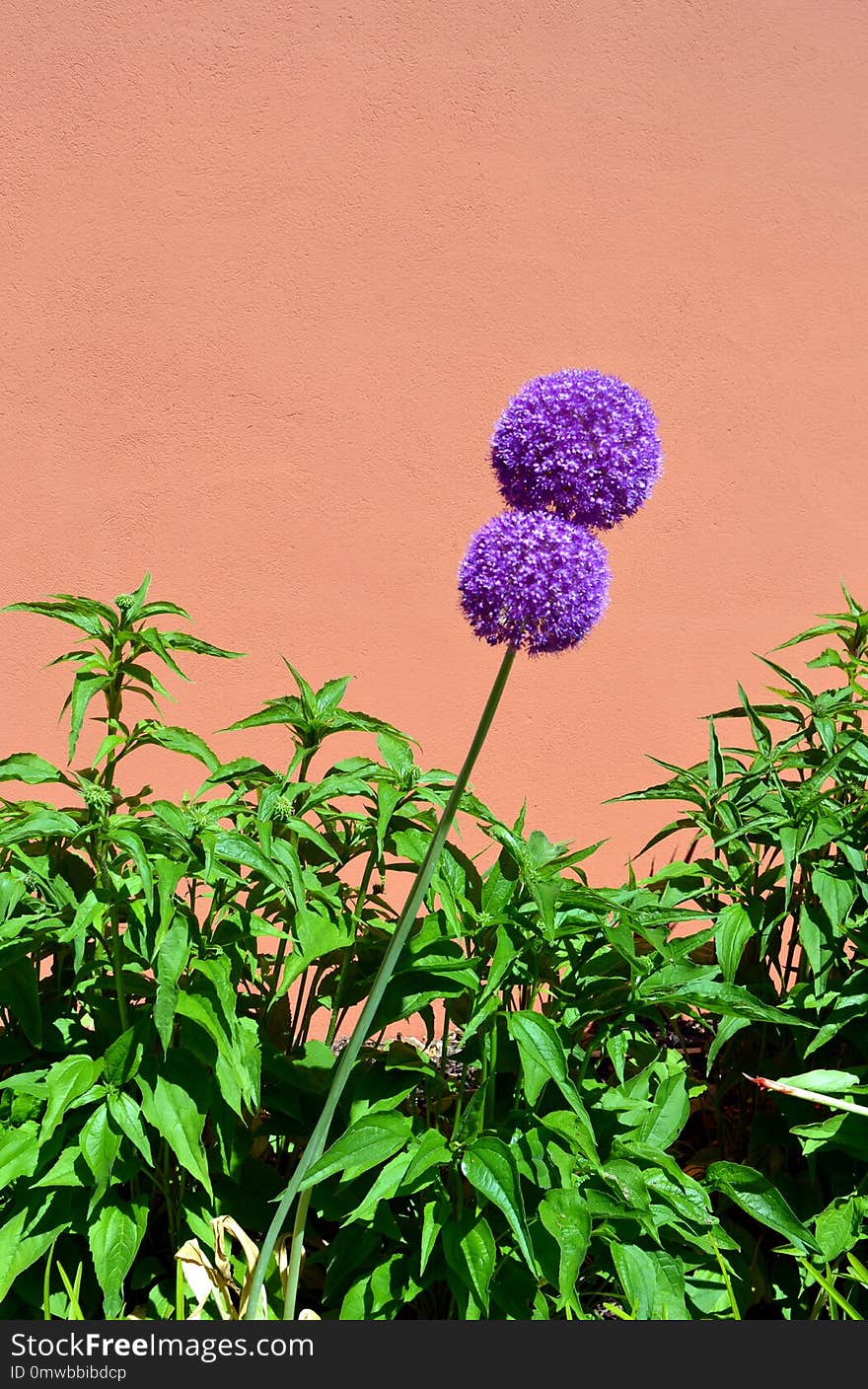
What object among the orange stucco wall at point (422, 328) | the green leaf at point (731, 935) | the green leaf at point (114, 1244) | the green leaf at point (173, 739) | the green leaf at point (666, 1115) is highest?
the orange stucco wall at point (422, 328)

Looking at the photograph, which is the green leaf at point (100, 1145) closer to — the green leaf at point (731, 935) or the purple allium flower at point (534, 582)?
the purple allium flower at point (534, 582)

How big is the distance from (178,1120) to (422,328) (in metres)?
2.77

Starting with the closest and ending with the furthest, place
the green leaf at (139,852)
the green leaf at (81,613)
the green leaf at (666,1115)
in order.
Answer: the green leaf at (139,852) < the green leaf at (81,613) < the green leaf at (666,1115)

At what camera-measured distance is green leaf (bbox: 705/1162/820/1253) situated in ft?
8.20

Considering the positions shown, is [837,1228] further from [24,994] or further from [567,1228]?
[24,994]

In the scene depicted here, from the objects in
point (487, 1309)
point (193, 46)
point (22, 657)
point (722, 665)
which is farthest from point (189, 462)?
point (487, 1309)

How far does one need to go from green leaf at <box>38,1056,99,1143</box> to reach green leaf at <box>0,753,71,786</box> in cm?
52

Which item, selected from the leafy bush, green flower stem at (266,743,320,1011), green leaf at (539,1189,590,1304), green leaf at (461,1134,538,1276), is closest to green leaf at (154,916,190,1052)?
the leafy bush

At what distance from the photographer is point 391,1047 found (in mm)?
2609

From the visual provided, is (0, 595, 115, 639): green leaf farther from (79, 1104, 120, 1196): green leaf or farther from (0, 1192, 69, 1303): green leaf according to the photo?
(0, 1192, 69, 1303): green leaf

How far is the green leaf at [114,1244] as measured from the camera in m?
2.26

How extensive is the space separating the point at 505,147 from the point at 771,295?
105cm

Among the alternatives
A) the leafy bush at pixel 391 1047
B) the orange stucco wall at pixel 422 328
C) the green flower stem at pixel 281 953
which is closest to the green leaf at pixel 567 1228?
the leafy bush at pixel 391 1047

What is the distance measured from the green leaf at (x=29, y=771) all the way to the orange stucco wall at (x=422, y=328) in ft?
5.00
